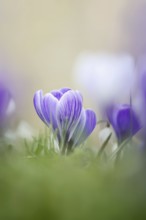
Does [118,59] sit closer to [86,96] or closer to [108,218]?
[86,96]

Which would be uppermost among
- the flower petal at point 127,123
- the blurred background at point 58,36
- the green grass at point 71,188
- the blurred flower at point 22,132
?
the blurred background at point 58,36

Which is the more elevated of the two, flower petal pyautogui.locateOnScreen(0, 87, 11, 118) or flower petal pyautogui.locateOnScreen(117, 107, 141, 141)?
flower petal pyautogui.locateOnScreen(0, 87, 11, 118)

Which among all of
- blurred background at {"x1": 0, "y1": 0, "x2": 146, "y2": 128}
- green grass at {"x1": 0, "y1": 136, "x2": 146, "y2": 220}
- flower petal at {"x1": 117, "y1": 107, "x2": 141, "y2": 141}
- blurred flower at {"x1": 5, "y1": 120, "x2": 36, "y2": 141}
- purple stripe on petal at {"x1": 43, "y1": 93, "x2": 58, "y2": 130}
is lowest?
green grass at {"x1": 0, "y1": 136, "x2": 146, "y2": 220}

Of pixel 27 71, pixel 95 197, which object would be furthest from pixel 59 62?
pixel 95 197

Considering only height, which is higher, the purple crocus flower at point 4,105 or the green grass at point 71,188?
the purple crocus flower at point 4,105
